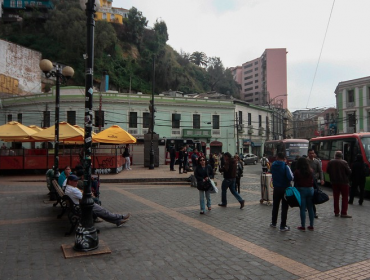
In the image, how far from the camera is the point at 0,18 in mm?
58375

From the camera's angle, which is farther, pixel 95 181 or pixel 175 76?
pixel 175 76

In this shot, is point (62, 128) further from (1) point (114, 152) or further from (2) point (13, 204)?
(2) point (13, 204)

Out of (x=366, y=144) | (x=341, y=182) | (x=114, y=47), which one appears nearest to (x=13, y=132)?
(x=341, y=182)

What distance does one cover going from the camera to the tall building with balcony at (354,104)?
41.6 m

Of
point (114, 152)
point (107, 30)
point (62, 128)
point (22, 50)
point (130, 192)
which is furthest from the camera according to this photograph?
point (107, 30)

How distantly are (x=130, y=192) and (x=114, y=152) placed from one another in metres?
7.43

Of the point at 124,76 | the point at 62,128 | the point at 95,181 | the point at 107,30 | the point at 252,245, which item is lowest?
the point at 252,245

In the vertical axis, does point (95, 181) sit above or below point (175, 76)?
below

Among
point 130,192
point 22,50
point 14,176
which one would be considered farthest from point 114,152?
point 22,50

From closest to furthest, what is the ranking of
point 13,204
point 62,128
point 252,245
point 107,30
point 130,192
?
point 252,245 → point 13,204 → point 130,192 → point 62,128 → point 107,30

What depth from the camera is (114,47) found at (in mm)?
55156

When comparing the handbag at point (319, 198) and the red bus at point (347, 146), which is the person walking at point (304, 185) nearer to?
the handbag at point (319, 198)

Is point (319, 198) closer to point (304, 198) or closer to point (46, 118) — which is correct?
point (304, 198)

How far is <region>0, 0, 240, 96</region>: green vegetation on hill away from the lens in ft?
160
